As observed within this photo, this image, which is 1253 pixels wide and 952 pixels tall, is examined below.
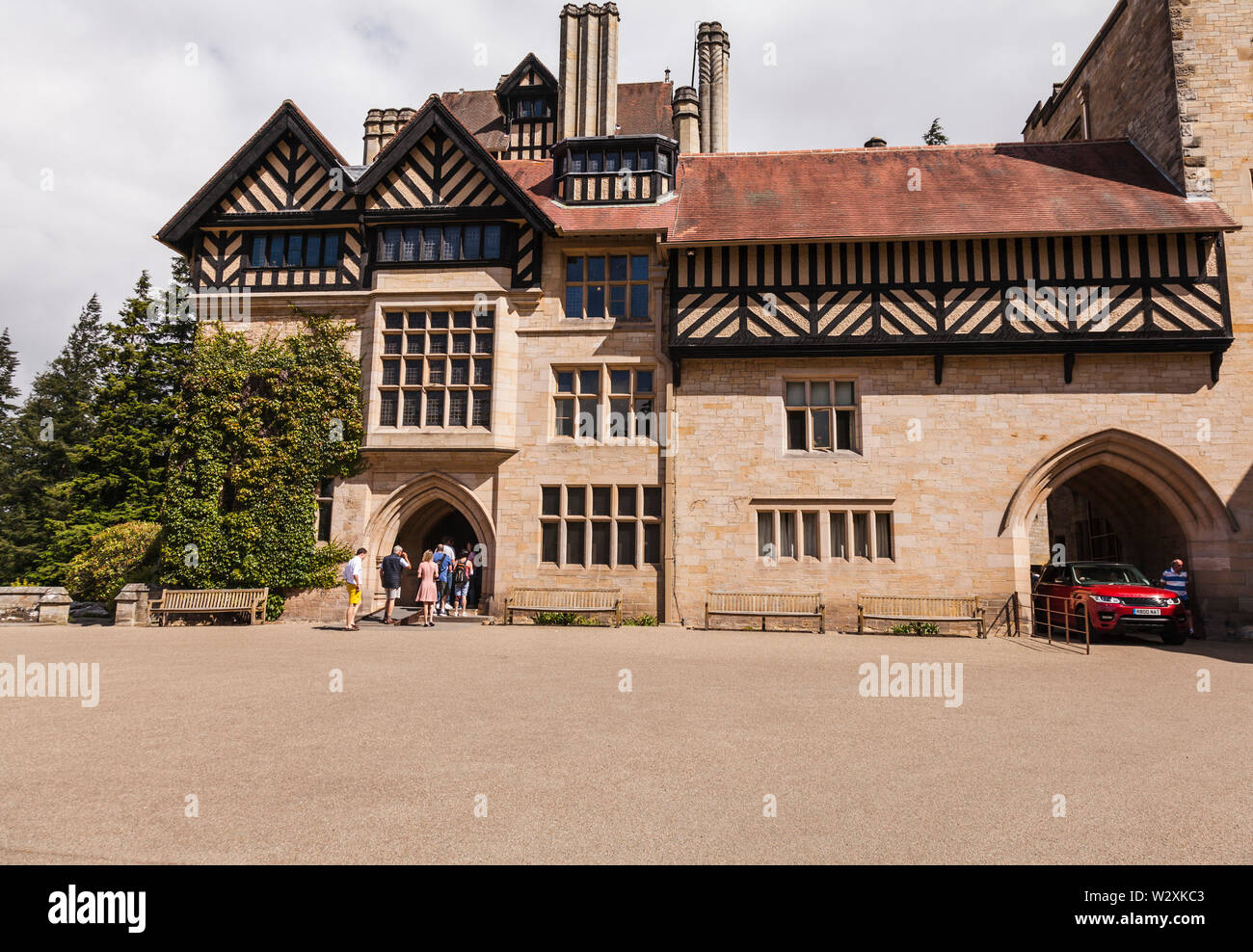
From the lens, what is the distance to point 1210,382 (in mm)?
14211

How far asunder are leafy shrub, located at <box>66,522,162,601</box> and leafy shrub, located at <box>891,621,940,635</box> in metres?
16.6

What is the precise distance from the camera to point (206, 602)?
14.4 m

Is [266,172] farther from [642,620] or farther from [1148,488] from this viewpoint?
[1148,488]

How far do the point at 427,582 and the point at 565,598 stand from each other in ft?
9.24

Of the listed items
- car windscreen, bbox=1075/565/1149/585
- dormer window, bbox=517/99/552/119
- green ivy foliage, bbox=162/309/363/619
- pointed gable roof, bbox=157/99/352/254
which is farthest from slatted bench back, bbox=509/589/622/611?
dormer window, bbox=517/99/552/119

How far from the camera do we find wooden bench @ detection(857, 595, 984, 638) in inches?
545

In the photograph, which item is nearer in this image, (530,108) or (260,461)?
(260,461)

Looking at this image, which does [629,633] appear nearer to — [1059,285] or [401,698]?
[401,698]

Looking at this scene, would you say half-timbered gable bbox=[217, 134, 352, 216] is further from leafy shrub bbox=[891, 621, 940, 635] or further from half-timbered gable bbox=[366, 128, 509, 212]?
leafy shrub bbox=[891, 621, 940, 635]

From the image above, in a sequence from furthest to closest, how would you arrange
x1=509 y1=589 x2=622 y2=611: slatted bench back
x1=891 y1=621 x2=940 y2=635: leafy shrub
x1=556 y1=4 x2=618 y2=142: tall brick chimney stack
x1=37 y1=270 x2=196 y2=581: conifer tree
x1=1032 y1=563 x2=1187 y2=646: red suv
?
x1=37 y1=270 x2=196 y2=581: conifer tree
x1=556 y1=4 x2=618 y2=142: tall brick chimney stack
x1=509 y1=589 x2=622 y2=611: slatted bench back
x1=891 y1=621 x2=940 y2=635: leafy shrub
x1=1032 y1=563 x2=1187 y2=646: red suv

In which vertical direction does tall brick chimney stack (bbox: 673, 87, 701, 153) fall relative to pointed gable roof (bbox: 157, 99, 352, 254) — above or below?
above

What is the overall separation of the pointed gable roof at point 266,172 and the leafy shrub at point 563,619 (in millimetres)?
10549

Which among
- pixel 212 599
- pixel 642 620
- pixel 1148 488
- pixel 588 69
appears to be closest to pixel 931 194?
pixel 1148 488

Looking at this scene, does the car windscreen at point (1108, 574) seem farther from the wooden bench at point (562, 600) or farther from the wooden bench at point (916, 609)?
the wooden bench at point (562, 600)
